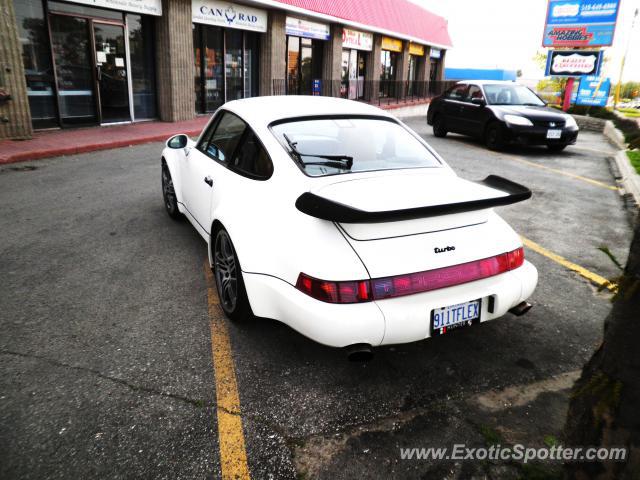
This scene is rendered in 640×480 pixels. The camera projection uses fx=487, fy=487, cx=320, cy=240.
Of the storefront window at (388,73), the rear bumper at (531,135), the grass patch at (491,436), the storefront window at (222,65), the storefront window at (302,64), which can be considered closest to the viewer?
the grass patch at (491,436)

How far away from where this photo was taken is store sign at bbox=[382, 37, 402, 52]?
2625 centimetres

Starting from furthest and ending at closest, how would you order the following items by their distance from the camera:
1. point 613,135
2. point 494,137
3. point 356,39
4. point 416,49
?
point 416,49 → point 356,39 → point 613,135 → point 494,137

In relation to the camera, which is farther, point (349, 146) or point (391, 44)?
point (391, 44)

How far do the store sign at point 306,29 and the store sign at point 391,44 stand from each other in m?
5.88

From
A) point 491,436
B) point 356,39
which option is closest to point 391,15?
point 356,39

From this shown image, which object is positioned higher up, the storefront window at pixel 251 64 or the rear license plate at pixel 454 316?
the storefront window at pixel 251 64

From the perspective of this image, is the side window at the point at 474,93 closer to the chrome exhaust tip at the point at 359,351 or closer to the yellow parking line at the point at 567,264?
the yellow parking line at the point at 567,264

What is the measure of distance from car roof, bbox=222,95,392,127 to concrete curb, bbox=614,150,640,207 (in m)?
5.60

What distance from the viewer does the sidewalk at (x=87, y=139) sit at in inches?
373

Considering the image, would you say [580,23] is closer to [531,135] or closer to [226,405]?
[531,135]

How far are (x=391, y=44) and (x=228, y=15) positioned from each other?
1351 centimetres

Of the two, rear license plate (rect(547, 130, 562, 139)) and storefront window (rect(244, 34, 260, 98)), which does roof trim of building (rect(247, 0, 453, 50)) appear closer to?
storefront window (rect(244, 34, 260, 98))

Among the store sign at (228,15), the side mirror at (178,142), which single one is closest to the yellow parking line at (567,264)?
the side mirror at (178,142)

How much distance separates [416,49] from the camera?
100ft
